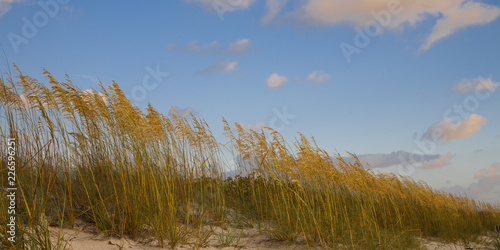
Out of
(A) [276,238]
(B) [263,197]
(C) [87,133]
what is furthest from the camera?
(B) [263,197]

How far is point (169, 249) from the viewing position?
3703 millimetres

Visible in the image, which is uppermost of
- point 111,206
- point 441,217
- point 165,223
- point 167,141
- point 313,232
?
point 167,141

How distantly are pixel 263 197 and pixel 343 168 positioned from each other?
79.9 inches

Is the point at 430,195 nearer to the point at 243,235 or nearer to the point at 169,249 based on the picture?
the point at 243,235

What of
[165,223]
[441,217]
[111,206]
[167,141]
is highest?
[167,141]

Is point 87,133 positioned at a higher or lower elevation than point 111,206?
higher

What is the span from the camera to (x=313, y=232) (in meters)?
4.38

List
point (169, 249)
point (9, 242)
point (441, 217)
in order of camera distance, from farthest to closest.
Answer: point (441, 217), point (169, 249), point (9, 242)

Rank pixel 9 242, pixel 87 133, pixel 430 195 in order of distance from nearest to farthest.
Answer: pixel 9 242 → pixel 87 133 → pixel 430 195

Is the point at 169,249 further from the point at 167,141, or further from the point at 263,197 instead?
the point at 263,197

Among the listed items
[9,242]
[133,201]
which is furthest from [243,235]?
[9,242]

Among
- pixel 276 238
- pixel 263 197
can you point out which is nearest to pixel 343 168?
pixel 276 238

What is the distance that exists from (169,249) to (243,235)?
1.39 metres

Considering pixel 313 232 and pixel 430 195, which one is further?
pixel 430 195
